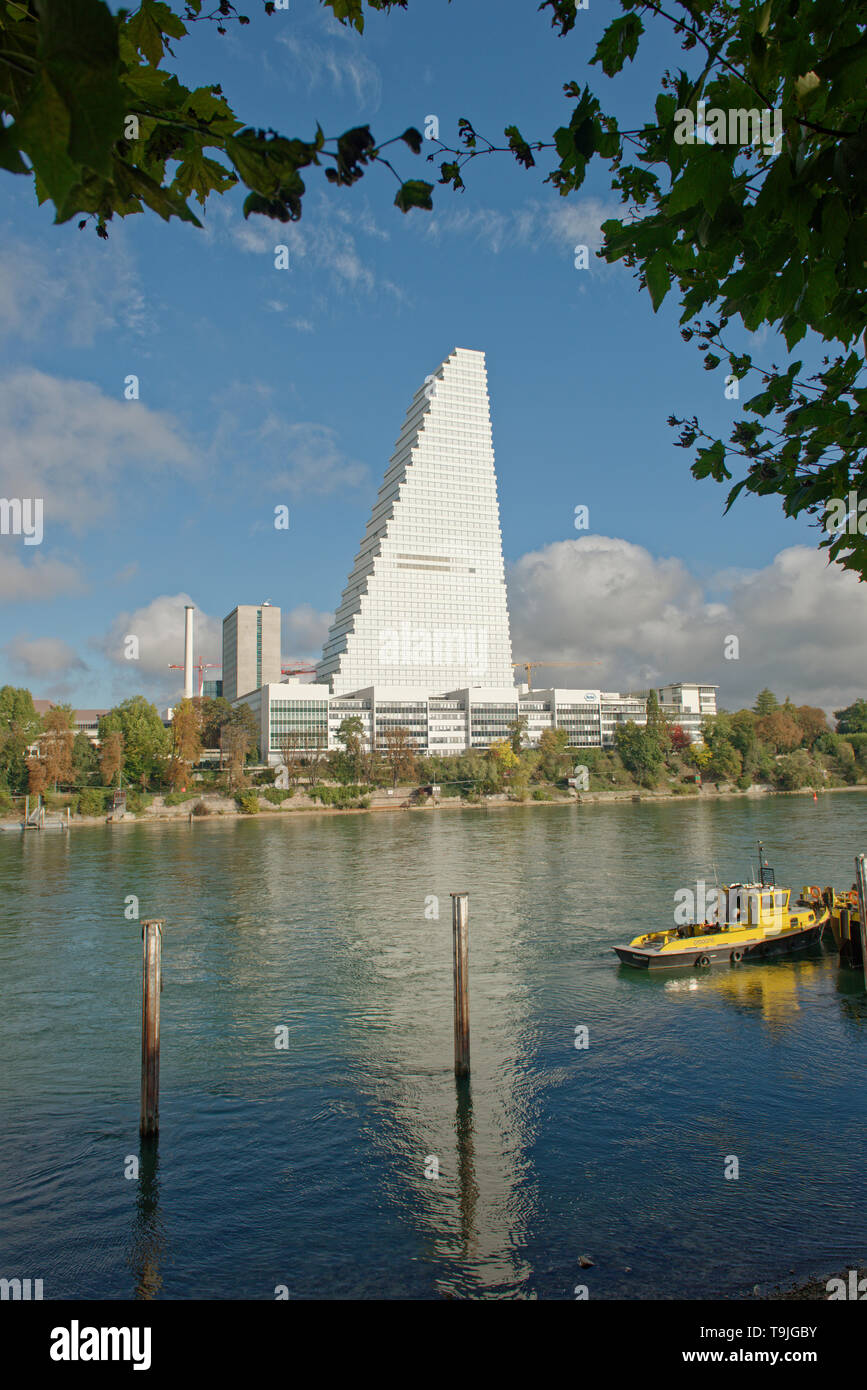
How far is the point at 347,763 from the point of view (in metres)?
134

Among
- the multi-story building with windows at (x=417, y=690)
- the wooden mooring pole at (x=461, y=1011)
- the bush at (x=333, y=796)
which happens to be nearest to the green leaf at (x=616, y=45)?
the wooden mooring pole at (x=461, y=1011)

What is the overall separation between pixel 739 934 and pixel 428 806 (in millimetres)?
97805

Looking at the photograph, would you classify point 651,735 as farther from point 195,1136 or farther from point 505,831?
point 195,1136

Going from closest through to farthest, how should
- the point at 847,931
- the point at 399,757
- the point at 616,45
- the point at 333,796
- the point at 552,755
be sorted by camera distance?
the point at 616,45 < the point at 847,931 < the point at 333,796 < the point at 399,757 < the point at 552,755

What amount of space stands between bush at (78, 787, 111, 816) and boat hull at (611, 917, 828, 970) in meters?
95.6

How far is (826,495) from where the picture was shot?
5.75 m

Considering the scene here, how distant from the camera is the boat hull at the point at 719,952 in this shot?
3009 centimetres

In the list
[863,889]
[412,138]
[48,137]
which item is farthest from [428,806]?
[48,137]

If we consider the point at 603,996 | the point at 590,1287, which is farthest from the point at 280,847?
the point at 590,1287

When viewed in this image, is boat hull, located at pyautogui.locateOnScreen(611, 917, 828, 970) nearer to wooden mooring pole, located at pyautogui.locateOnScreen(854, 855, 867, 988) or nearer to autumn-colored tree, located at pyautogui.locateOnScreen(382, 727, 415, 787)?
wooden mooring pole, located at pyautogui.locateOnScreen(854, 855, 867, 988)

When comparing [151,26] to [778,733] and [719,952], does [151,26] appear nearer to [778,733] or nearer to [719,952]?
[719,952]

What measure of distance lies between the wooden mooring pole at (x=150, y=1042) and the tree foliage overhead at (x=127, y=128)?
1618 cm

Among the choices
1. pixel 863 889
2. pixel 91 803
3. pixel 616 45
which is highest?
pixel 616 45

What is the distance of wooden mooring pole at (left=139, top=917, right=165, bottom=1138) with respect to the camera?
56.2 feet
